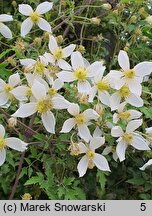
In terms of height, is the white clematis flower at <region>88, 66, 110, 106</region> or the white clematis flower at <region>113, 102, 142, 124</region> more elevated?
the white clematis flower at <region>88, 66, 110, 106</region>

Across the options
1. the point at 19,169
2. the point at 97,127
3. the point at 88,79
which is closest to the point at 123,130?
the point at 97,127

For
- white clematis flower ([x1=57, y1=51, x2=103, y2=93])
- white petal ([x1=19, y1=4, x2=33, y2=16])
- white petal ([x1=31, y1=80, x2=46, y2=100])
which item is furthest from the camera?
white petal ([x1=19, y1=4, x2=33, y2=16])

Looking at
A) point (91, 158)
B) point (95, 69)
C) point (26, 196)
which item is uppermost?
point (95, 69)

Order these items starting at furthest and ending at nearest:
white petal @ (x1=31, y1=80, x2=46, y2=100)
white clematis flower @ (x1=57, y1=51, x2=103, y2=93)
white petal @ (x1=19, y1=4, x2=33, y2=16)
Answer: white petal @ (x1=19, y1=4, x2=33, y2=16) < white clematis flower @ (x1=57, y1=51, x2=103, y2=93) < white petal @ (x1=31, y1=80, x2=46, y2=100)

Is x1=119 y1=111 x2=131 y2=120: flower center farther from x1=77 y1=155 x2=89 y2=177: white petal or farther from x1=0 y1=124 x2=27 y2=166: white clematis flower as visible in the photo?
x1=0 y1=124 x2=27 y2=166: white clematis flower

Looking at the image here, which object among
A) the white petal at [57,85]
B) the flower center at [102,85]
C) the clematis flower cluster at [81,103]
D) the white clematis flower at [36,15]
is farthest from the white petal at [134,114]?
the white clematis flower at [36,15]

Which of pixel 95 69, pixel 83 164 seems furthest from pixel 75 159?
pixel 95 69

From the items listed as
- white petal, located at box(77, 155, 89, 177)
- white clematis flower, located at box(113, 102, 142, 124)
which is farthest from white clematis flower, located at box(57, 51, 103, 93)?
white petal, located at box(77, 155, 89, 177)

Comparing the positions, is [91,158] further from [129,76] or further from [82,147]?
[129,76]
